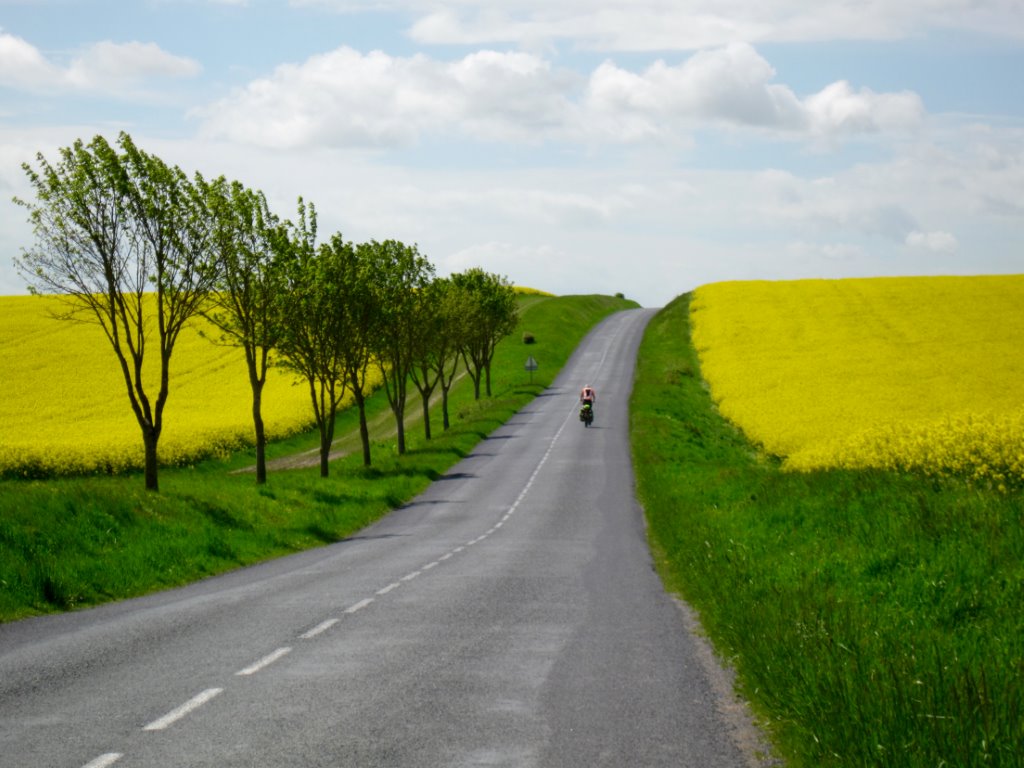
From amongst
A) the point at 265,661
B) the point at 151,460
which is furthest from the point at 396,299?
the point at 265,661

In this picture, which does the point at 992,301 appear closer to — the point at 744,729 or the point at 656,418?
the point at 656,418

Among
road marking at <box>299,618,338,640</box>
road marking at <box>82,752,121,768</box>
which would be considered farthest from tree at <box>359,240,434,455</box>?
road marking at <box>82,752,121,768</box>

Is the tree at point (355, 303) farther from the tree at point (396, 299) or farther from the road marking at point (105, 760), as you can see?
the road marking at point (105, 760)

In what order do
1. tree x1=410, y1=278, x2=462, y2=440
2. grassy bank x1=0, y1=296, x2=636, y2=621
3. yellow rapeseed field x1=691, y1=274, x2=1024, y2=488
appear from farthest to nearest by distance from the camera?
tree x1=410, y1=278, x2=462, y2=440 < yellow rapeseed field x1=691, y1=274, x2=1024, y2=488 < grassy bank x1=0, y1=296, x2=636, y2=621

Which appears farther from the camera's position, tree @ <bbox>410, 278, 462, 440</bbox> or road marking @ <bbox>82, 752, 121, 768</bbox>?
tree @ <bbox>410, 278, 462, 440</bbox>

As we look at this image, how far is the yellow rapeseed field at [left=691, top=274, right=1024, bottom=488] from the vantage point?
88.4ft

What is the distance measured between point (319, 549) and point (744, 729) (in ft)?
64.0

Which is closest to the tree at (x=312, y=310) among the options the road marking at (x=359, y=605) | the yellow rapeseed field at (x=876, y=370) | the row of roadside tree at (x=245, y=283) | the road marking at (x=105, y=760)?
the row of roadside tree at (x=245, y=283)

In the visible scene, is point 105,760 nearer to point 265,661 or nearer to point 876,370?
point 265,661

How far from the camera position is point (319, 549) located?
26969mm

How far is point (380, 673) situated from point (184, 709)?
206 centimetres

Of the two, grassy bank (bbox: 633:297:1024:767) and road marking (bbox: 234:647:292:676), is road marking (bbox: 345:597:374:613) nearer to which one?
road marking (bbox: 234:647:292:676)

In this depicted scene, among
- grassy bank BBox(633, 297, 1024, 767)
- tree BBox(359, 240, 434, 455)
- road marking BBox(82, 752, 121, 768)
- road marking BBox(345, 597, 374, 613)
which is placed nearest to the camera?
grassy bank BBox(633, 297, 1024, 767)

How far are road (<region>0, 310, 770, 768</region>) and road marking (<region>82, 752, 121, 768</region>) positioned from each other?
2cm
